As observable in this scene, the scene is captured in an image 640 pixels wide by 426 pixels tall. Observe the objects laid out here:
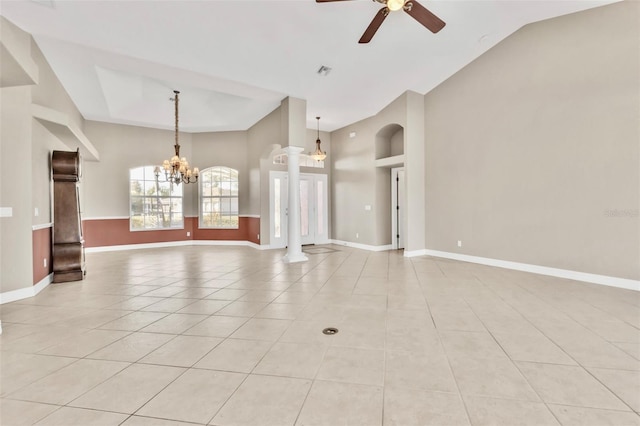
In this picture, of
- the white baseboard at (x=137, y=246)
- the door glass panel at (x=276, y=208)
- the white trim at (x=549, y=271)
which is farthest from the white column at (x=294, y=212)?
the white baseboard at (x=137, y=246)

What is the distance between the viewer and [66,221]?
4.86 meters

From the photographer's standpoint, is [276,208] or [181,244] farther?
[181,244]

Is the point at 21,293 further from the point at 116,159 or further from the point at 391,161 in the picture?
the point at 391,161

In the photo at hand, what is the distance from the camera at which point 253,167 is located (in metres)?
8.53

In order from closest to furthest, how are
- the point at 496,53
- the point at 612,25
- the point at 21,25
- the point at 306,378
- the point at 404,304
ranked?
1. the point at 306,378
2. the point at 404,304
3. the point at 21,25
4. the point at 612,25
5. the point at 496,53

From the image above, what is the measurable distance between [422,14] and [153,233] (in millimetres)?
8735

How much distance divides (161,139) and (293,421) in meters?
9.21

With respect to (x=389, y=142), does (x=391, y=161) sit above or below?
below

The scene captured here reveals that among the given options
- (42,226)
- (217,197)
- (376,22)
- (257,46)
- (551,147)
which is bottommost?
(42,226)

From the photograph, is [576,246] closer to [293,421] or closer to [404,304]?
[404,304]

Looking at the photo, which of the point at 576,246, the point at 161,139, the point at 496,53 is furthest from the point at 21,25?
the point at 576,246

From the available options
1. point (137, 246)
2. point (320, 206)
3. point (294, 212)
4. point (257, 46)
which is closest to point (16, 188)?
point (257, 46)

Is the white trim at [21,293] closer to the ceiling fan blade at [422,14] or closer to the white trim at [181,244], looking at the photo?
Result: the white trim at [181,244]

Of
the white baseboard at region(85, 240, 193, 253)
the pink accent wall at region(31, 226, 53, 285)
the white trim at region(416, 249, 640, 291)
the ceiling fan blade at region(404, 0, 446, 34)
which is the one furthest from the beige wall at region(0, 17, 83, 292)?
the white trim at region(416, 249, 640, 291)
